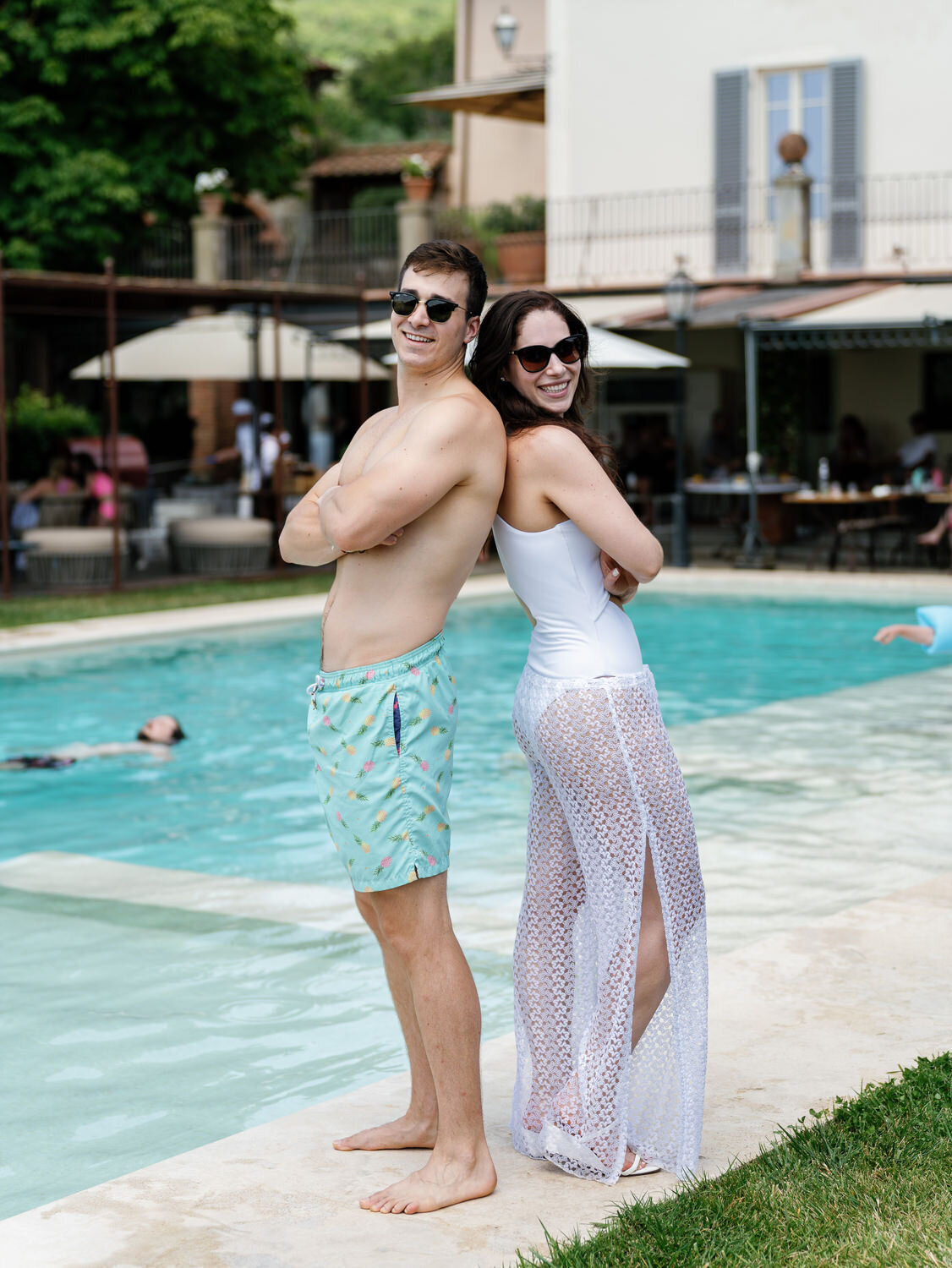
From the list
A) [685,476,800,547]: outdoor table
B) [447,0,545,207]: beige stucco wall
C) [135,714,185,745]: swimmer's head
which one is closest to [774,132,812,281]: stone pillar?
[685,476,800,547]: outdoor table

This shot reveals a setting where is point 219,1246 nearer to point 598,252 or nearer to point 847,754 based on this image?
point 847,754

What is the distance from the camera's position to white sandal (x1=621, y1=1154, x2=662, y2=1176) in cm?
321

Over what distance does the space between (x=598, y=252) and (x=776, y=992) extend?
803 inches

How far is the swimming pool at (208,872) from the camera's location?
13.5 ft

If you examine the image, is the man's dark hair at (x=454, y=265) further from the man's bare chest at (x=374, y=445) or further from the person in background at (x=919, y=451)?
the person in background at (x=919, y=451)

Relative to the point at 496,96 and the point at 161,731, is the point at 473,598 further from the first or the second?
the point at 496,96

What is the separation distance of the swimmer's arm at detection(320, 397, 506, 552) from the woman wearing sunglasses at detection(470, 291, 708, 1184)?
0.15 m

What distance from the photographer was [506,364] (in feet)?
10.8

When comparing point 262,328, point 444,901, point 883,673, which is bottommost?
point 883,673

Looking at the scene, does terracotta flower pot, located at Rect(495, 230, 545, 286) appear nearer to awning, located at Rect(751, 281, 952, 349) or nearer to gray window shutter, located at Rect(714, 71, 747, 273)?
gray window shutter, located at Rect(714, 71, 747, 273)

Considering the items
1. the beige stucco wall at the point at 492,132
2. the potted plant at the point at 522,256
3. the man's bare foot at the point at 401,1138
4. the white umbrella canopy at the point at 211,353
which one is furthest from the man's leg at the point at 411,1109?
the beige stucco wall at the point at 492,132

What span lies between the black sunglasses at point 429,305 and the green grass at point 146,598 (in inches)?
423

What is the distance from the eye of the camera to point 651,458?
933 inches

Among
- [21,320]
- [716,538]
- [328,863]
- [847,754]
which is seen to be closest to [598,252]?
[716,538]
